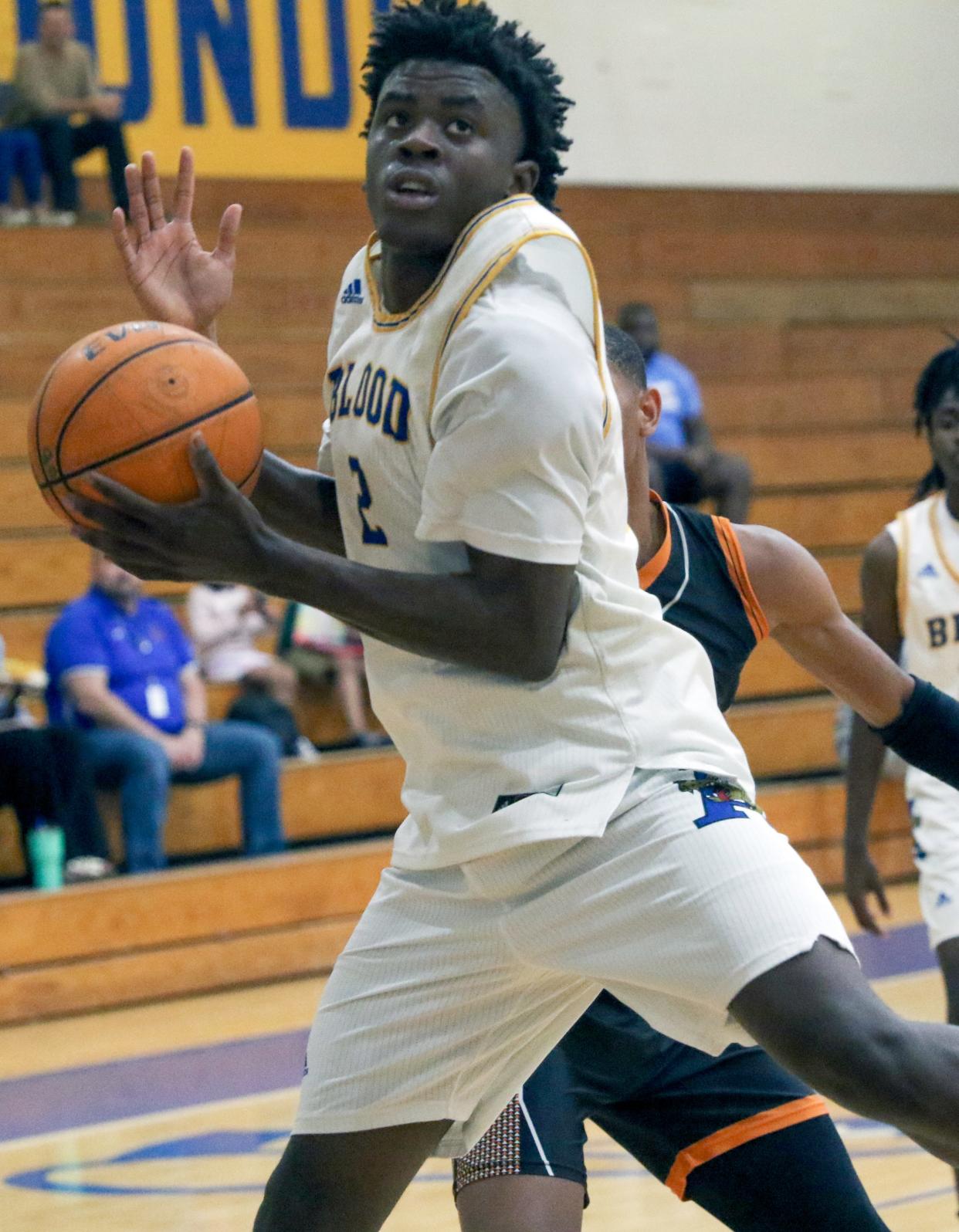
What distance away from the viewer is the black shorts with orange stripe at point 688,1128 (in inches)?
108

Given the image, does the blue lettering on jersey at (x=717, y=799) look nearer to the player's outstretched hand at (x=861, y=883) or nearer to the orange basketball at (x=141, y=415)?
the orange basketball at (x=141, y=415)

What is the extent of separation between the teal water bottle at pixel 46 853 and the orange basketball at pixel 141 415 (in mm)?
4625

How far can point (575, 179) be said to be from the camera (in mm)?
9930

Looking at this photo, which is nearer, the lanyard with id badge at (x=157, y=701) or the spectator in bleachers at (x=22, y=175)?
the lanyard with id badge at (x=157, y=701)

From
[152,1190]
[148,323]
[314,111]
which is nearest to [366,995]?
[148,323]

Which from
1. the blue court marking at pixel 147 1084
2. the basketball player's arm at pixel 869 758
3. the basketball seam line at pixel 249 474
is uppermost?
the basketball seam line at pixel 249 474

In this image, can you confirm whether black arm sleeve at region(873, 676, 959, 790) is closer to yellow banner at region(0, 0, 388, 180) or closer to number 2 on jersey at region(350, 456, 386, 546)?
number 2 on jersey at region(350, 456, 386, 546)

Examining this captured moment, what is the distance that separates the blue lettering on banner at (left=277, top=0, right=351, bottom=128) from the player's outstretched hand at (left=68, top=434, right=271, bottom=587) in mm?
7723

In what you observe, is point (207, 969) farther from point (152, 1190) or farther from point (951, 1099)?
point (951, 1099)

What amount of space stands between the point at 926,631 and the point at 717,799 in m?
1.99

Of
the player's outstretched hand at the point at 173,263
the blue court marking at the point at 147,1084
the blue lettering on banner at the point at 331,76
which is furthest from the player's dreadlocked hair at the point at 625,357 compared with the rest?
the blue lettering on banner at the point at 331,76

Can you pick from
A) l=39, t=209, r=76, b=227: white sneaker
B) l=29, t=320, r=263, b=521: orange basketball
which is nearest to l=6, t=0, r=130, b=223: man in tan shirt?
l=39, t=209, r=76, b=227: white sneaker

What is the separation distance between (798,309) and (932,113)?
140 centimetres

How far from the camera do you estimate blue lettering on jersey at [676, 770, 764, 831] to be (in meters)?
2.33
